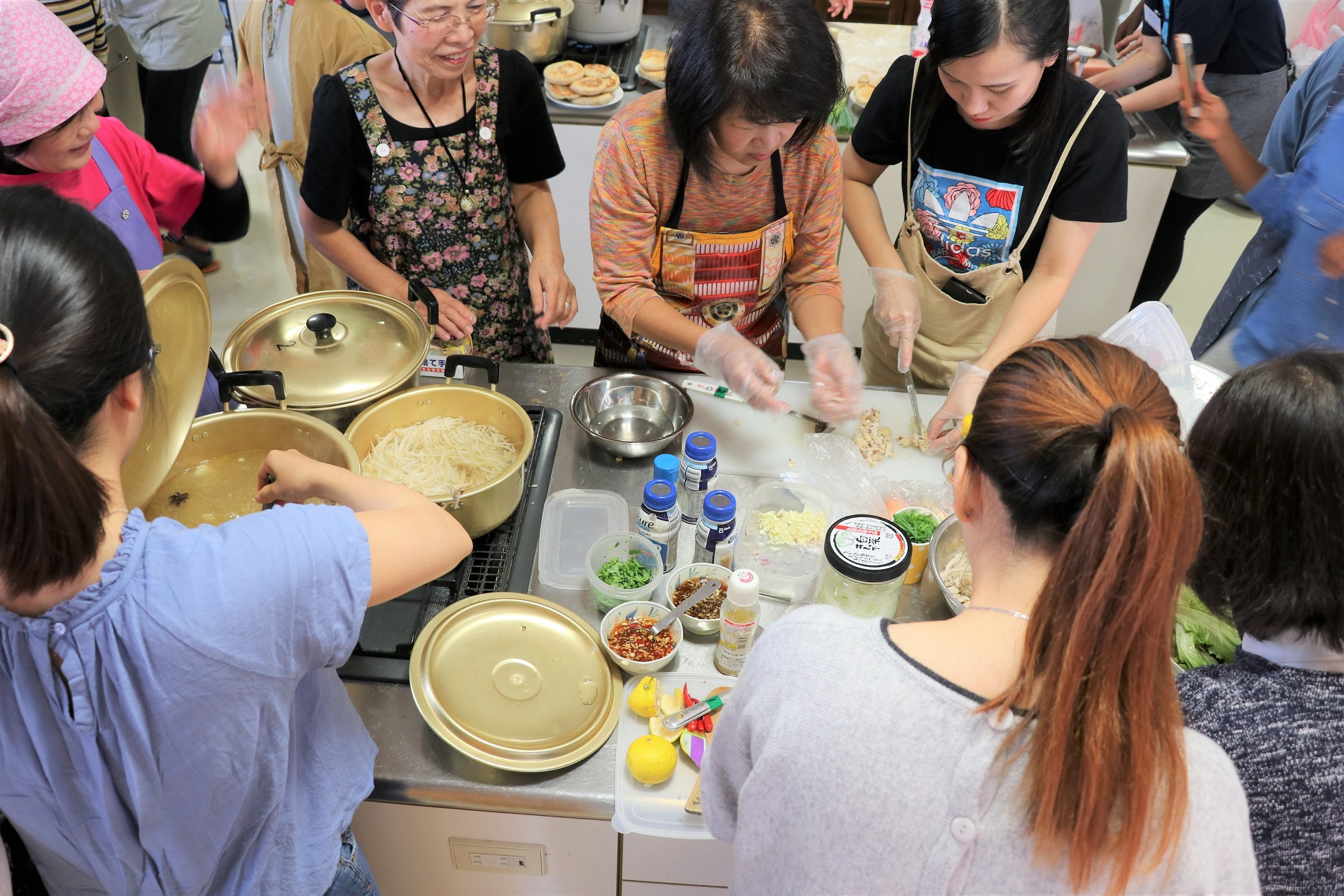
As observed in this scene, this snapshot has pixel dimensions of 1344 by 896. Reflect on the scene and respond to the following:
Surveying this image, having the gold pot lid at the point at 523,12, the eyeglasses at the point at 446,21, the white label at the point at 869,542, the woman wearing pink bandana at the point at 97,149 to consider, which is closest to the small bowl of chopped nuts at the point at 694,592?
the white label at the point at 869,542

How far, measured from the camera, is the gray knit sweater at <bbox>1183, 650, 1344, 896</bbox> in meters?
1.05

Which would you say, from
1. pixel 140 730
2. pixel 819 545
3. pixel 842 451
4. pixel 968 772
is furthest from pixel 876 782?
pixel 842 451

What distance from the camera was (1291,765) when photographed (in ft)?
3.45

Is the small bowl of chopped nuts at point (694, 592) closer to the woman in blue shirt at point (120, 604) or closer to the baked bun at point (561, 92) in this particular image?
the woman in blue shirt at point (120, 604)

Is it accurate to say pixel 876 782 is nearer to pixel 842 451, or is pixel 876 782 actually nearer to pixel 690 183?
pixel 842 451

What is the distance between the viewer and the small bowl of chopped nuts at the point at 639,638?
1.54 m

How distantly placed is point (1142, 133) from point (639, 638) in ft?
10.6

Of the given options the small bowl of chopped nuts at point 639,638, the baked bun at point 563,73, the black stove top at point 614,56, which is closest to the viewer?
the small bowl of chopped nuts at point 639,638

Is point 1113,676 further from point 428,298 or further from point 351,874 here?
point 428,298

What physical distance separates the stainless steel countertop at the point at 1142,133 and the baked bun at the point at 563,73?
0.32ft

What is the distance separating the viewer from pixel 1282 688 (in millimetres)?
1105

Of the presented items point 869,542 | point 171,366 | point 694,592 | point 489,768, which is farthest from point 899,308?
point 171,366

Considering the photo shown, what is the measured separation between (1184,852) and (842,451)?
1.22 m

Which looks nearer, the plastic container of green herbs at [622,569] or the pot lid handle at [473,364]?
the plastic container of green herbs at [622,569]
